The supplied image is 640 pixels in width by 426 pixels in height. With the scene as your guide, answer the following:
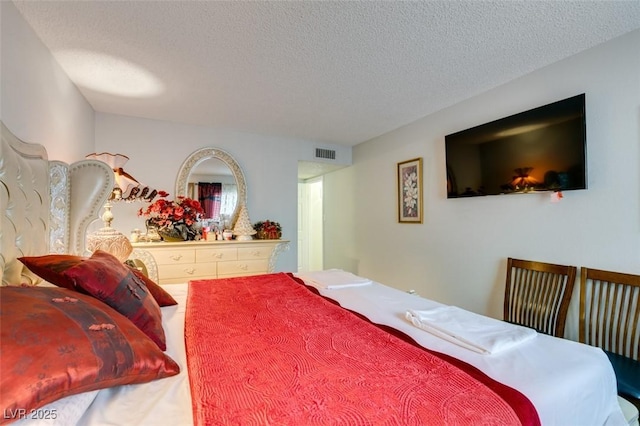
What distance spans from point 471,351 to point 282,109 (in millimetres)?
2717

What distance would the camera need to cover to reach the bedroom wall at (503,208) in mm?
1880

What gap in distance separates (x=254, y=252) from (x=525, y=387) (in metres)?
3.00

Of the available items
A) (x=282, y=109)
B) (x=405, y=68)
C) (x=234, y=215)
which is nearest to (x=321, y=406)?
(x=405, y=68)

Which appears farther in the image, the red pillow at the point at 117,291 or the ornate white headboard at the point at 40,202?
the ornate white headboard at the point at 40,202

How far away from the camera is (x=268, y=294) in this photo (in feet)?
6.45

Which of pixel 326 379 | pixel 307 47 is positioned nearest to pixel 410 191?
pixel 307 47

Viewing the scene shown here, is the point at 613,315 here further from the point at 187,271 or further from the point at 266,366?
the point at 187,271

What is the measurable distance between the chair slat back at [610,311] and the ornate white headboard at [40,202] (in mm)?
3206

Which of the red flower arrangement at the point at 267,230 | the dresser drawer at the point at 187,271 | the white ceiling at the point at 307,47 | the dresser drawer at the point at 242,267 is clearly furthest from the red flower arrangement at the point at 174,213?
the white ceiling at the point at 307,47

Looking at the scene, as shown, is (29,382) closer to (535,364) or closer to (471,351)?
(471,351)

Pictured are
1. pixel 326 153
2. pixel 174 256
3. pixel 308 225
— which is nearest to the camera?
pixel 174 256

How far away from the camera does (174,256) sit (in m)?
3.12

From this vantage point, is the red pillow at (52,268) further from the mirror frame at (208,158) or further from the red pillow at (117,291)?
the mirror frame at (208,158)

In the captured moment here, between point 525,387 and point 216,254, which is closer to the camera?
point 525,387
